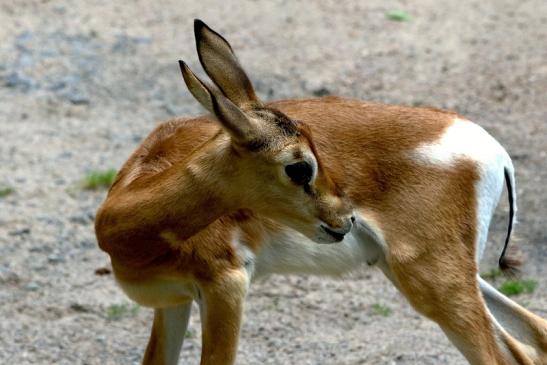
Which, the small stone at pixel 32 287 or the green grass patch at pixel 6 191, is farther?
the green grass patch at pixel 6 191

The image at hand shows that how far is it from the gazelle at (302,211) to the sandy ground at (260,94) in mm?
1247

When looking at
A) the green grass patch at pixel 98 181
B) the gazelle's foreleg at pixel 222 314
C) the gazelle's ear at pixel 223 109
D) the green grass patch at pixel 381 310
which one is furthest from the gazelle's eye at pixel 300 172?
the green grass patch at pixel 98 181

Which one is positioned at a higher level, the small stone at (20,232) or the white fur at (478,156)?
the white fur at (478,156)

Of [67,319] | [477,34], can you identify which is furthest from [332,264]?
[477,34]

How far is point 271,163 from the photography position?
583 cm

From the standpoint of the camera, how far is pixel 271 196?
593 cm

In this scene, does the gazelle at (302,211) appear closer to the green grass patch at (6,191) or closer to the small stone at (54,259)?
the small stone at (54,259)

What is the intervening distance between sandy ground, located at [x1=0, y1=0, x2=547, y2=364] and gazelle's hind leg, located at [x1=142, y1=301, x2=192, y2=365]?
3.09 ft

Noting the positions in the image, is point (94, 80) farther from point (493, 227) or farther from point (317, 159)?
point (317, 159)

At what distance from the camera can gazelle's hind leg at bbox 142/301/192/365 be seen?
692cm

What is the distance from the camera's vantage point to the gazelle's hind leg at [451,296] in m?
6.47

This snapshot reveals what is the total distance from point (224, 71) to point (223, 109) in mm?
559

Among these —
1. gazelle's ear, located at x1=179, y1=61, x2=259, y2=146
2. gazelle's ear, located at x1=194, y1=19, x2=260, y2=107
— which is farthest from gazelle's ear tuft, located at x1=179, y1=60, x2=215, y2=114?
gazelle's ear, located at x1=194, y1=19, x2=260, y2=107

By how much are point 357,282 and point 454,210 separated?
8.35 feet
